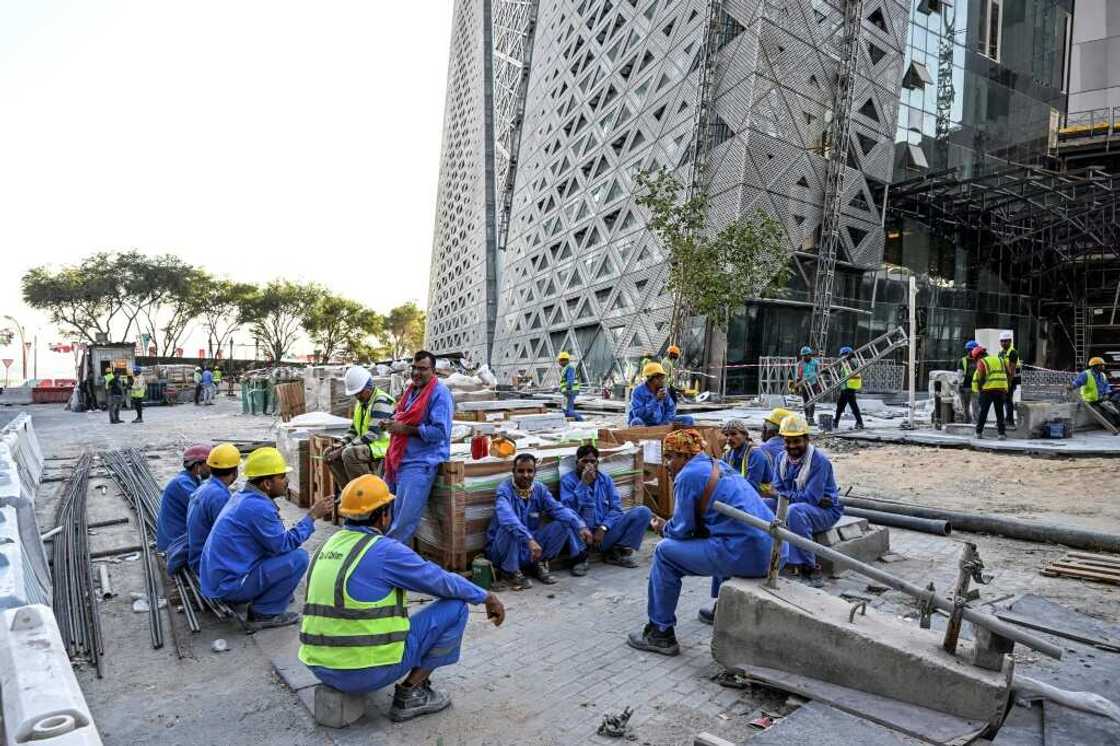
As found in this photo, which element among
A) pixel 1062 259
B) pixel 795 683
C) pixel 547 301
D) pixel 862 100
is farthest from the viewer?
pixel 547 301

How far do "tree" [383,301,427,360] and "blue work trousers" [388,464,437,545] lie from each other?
66.7m

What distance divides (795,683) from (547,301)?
3400 cm

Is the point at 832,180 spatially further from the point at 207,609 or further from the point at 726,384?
the point at 207,609

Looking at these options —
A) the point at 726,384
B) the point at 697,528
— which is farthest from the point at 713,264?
the point at 697,528

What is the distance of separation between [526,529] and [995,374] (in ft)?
35.8

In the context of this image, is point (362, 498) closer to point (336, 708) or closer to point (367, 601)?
point (367, 601)

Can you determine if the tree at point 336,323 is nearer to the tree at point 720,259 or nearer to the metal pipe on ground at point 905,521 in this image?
the tree at point 720,259

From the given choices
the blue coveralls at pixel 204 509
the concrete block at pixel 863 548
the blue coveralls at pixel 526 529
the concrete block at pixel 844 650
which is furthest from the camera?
the concrete block at pixel 863 548

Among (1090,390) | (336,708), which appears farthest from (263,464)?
(1090,390)

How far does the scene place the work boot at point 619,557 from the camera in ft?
20.2

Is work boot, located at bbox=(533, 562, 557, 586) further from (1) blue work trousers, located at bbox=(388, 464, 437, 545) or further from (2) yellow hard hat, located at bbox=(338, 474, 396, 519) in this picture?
(2) yellow hard hat, located at bbox=(338, 474, 396, 519)

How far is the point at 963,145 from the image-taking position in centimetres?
3006

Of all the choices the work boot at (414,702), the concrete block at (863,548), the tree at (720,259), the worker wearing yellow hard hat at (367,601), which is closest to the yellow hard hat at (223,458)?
the worker wearing yellow hard hat at (367,601)

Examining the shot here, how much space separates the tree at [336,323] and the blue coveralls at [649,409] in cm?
4919
